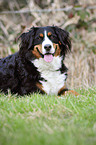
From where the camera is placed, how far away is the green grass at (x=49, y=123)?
1694 millimetres

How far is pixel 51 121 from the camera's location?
7.46 feet

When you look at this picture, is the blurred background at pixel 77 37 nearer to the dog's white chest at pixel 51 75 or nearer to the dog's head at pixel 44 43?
the dog's white chest at pixel 51 75

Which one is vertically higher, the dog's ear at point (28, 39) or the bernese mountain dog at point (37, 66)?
the dog's ear at point (28, 39)

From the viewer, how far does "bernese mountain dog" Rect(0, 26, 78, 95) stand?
4156 millimetres

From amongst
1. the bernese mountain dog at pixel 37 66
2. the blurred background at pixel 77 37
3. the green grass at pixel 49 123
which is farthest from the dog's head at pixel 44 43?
the blurred background at pixel 77 37

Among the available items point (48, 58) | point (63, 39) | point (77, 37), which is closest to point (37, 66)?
point (48, 58)

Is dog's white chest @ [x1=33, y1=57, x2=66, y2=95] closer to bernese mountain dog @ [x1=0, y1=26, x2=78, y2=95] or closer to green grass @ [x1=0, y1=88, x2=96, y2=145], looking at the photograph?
bernese mountain dog @ [x1=0, y1=26, x2=78, y2=95]

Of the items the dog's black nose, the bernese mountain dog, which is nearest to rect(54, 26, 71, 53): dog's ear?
the bernese mountain dog

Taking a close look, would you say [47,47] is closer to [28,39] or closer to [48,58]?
[48,58]

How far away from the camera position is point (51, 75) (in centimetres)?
429

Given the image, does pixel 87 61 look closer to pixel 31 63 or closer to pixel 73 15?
pixel 73 15

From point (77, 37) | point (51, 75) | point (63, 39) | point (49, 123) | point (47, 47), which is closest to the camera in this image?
point (49, 123)

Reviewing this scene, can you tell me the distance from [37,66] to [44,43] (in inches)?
21.9

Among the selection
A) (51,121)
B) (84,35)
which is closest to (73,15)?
(84,35)
